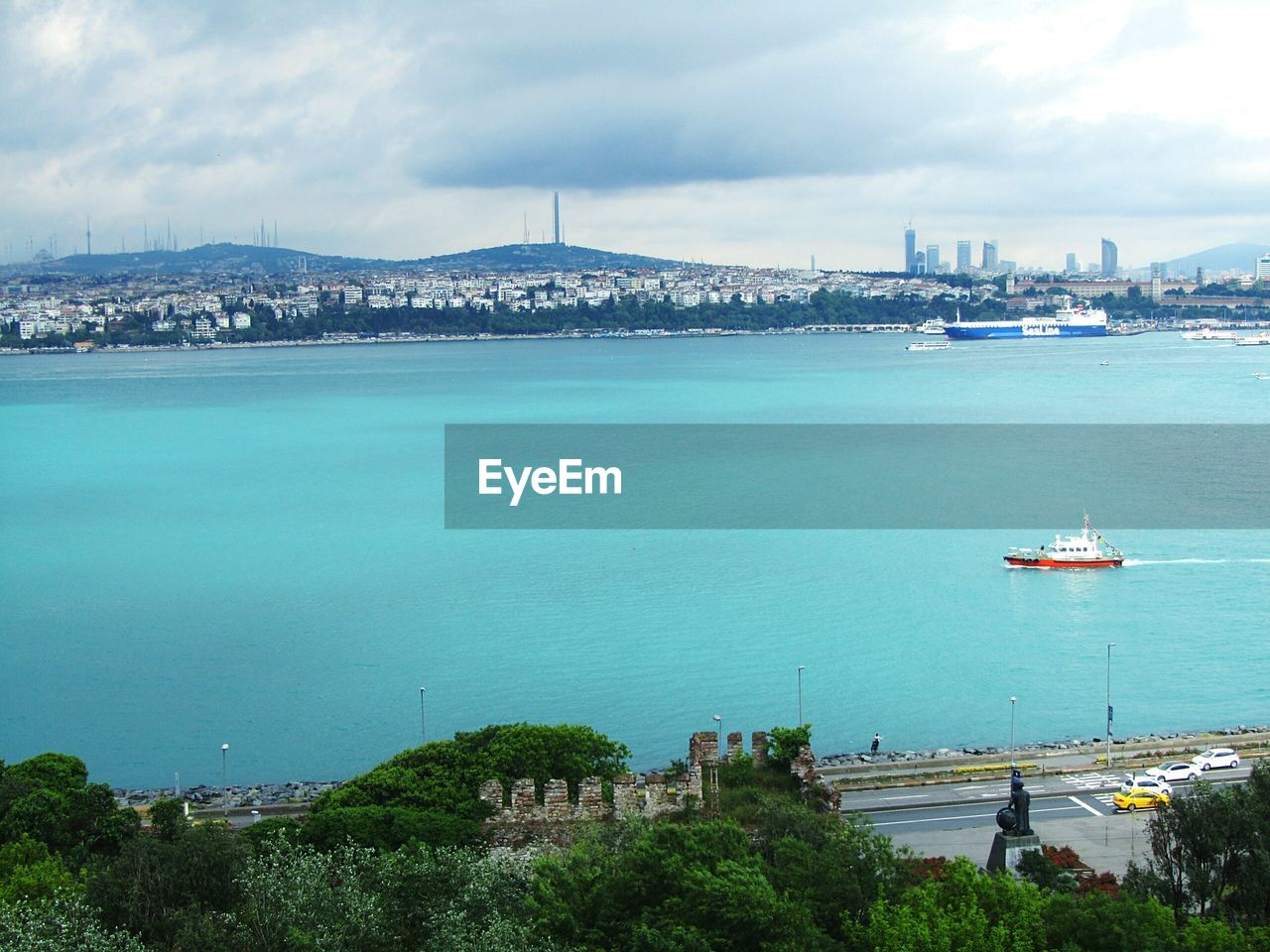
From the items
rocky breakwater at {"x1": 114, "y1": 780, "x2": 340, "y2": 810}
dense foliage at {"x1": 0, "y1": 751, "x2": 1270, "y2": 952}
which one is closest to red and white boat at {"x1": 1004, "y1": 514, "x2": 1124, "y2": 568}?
rocky breakwater at {"x1": 114, "y1": 780, "x2": 340, "y2": 810}

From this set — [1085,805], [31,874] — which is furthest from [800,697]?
[31,874]

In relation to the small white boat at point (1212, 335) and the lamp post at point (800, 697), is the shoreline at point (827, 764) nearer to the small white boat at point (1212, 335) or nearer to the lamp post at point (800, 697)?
the lamp post at point (800, 697)

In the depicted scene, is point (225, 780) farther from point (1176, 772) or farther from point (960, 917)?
point (960, 917)

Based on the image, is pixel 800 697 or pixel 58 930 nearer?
pixel 58 930

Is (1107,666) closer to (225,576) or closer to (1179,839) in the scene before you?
(1179,839)

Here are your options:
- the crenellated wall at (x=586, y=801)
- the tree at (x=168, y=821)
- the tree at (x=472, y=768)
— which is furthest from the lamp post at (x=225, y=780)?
the crenellated wall at (x=586, y=801)

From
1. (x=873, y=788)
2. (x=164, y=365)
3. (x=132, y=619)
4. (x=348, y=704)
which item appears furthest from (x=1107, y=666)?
(x=164, y=365)
